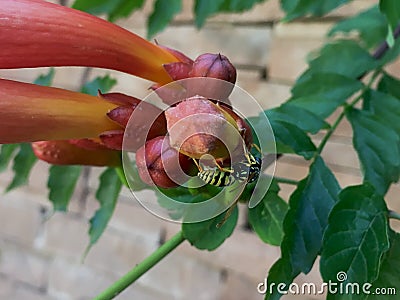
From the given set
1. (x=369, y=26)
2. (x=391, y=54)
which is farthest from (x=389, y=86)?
(x=369, y=26)

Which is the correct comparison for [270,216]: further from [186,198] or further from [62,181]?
[62,181]

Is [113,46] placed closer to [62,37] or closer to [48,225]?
[62,37]

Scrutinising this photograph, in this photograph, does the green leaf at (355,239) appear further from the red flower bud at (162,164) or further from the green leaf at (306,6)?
the green leaf at (306,6)

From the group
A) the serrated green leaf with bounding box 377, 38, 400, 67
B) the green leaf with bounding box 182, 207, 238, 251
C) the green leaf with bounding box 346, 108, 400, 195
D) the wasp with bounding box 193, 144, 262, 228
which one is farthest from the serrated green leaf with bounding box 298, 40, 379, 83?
the wasp with bounding box 193, 144, 262, 228

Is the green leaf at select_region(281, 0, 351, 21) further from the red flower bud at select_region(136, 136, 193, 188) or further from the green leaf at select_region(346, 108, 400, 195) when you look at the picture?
the red flower bud at select_region(136, 136, 193, 188)

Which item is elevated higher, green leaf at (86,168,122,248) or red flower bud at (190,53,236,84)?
red flower bud at (190,53,236,84)

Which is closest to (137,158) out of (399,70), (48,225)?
(399,70)
